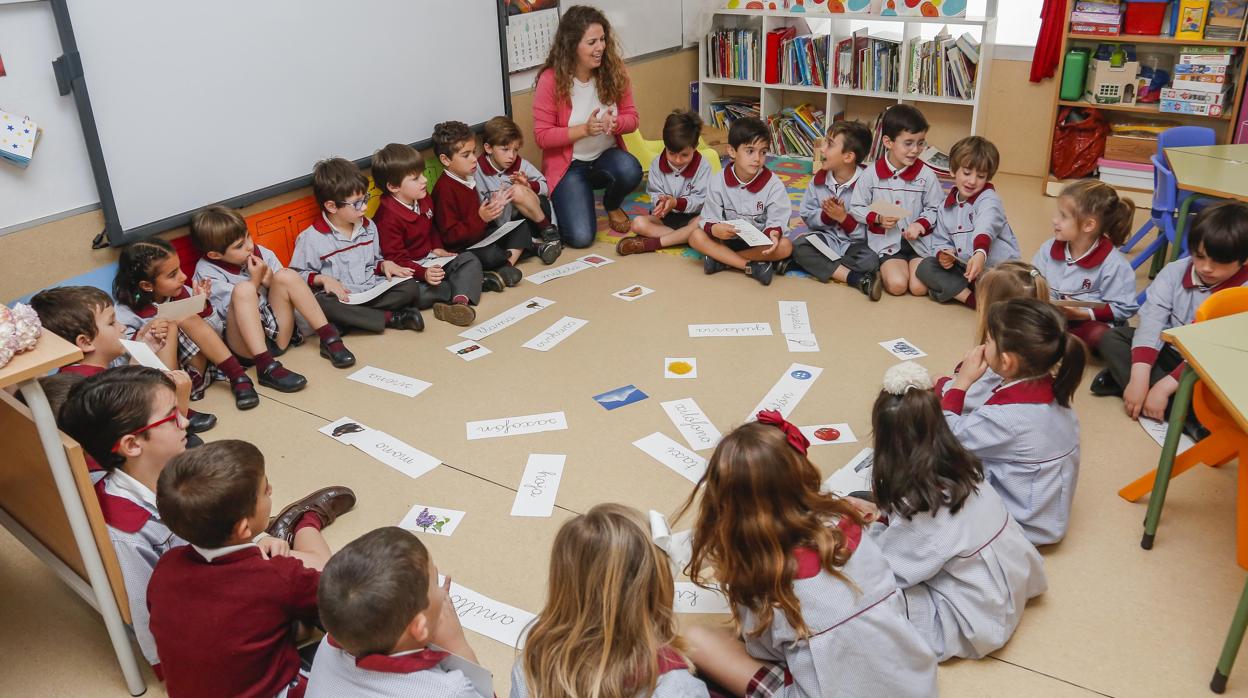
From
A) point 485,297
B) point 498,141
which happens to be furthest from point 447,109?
point 485,297

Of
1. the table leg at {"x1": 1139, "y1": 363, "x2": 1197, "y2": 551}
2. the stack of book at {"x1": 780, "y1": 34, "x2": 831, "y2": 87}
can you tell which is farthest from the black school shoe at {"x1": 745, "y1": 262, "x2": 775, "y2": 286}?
the stack of book at {"x1": 780, "y1": 34, "x2": 831, "y2": 87}

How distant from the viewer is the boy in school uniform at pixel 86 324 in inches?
110

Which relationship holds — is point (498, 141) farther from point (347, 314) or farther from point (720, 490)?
point (720, 490)

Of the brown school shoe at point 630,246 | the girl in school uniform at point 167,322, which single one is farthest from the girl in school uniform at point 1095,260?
the girl in school uniform at point 167,322

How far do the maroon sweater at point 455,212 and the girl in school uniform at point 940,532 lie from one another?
9.17ft

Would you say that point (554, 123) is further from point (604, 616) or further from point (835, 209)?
point (604, 616)

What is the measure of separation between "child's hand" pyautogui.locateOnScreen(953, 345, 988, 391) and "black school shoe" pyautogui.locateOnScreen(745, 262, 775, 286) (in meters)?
1.69

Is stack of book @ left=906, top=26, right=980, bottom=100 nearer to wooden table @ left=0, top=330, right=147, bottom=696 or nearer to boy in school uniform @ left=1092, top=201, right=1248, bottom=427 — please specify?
boy in school uniform @ left=1092, top=201, right=1248, bottom=427

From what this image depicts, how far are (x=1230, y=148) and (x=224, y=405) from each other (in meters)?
4.34

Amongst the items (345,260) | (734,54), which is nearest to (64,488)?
(345,260)

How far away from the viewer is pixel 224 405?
343 centimetres

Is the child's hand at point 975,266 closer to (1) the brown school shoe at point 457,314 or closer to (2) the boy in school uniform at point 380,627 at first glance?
(1) the brown school shoe at point 457,314

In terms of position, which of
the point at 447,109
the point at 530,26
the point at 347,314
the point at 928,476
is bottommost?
the point at 347,314

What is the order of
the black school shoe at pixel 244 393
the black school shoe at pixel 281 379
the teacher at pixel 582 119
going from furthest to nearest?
1. the teacher at pixel 582 119
2. the black school shoe at pixel 281 379
3. the black school shoe at pixel 244 393
